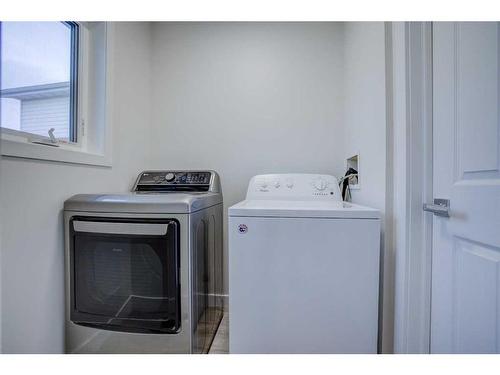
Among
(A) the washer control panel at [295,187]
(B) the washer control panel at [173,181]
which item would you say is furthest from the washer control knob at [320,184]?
(B) the washer control panel at [173,181]

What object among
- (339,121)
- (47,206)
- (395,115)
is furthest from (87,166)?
(339,121)

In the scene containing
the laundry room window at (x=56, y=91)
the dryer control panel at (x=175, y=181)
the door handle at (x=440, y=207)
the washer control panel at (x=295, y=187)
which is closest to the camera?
the door handle at (x=440, y=207)

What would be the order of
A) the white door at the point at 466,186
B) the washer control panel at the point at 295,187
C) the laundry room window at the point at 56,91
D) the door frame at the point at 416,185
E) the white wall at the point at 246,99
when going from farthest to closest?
the white wall at the point at 246,99 → the washer control panel at the point at 295,187 → the laundry room window at the point at 56,91 → the door frame at the point at 416,185 → the white door at the point at 466,186

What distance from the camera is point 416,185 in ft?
3.10

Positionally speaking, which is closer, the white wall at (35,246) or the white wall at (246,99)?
the white wall at (35,246)

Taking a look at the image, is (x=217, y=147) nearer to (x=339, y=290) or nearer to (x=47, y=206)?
(x=47, y=206)

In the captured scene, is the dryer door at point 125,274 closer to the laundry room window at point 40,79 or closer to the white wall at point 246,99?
the laundry room window at point 40,79

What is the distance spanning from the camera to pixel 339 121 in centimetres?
183

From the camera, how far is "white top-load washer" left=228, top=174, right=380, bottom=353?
0.99 m

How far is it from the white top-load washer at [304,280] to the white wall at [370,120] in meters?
0.14

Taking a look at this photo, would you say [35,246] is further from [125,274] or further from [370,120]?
[370,120]

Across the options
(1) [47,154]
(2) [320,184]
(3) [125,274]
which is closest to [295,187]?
(2) [320,184]

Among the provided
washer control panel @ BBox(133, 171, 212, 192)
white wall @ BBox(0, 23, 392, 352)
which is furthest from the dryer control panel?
white wall @ BBox(0, 23, 392, 352)

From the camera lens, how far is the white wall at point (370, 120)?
1.08 meters
